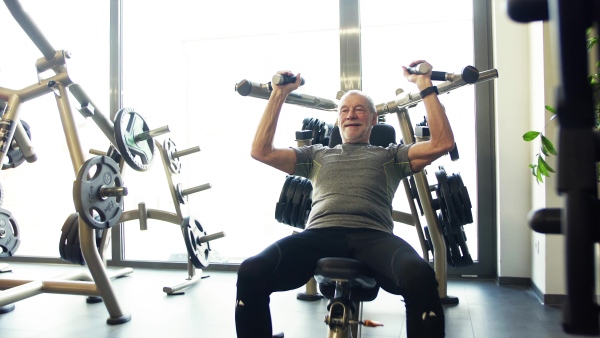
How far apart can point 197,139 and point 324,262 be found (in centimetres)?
257

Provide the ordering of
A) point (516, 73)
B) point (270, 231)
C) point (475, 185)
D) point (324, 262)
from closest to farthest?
point (324, 262), point (516, 73), point (475, 185), point (270, 231)

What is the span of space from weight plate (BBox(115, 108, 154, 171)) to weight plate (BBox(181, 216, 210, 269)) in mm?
437

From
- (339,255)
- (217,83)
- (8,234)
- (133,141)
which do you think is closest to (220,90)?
(217,83)

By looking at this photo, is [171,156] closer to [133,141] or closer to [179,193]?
[179,193]

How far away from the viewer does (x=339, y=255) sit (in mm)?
1704

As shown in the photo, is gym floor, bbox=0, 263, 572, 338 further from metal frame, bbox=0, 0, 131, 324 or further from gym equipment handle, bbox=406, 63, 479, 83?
gym equipment handle, bbox=406, 63, 479, 83

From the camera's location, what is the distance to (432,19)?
3.32 metres

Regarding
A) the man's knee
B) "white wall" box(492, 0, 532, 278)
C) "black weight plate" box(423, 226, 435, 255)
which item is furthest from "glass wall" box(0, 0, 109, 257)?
"white wall" box(492, 0, 532, 278)

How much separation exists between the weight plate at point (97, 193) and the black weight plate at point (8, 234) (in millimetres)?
800

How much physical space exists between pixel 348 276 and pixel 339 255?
0.33 meters

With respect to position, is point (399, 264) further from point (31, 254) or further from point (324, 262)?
point (31, 254)

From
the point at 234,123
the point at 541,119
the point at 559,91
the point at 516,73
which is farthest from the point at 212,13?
the point at 559,91

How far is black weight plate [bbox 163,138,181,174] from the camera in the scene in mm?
2994

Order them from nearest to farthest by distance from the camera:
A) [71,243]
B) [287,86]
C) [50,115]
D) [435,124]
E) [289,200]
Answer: [435,124] < [287,86] < [289,200] < [71,243] < [50,115]
